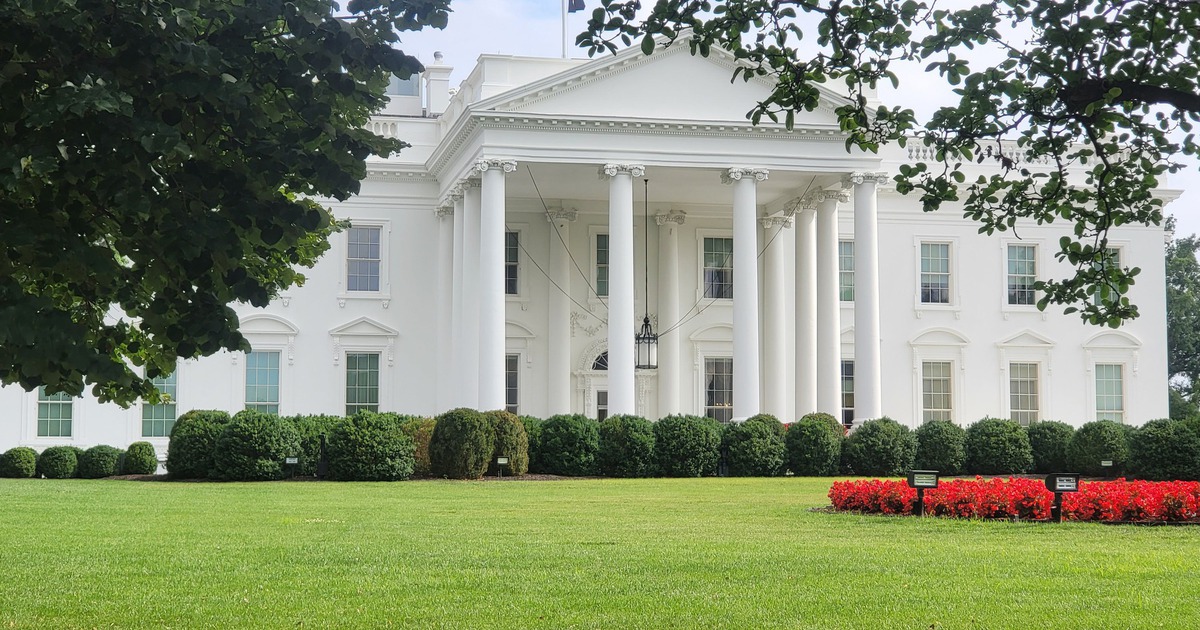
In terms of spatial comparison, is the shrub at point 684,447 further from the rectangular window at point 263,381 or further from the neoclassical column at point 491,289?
the rectangular window at point 263,381

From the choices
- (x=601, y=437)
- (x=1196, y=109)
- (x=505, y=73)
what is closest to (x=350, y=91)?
(x=1196, y=109)

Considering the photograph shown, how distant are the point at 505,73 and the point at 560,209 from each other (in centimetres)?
529

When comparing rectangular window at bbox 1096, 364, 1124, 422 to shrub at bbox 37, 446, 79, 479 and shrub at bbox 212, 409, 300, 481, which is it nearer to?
shrub at bbox 212, 409, 300, 481

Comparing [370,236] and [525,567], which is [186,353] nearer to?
[525,567]

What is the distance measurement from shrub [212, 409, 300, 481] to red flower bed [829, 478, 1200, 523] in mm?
12907

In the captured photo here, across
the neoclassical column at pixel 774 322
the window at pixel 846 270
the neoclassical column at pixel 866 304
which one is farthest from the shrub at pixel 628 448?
the window at pixel 846 270

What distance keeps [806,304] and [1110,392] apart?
11.5 metres

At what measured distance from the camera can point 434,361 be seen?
122 feet

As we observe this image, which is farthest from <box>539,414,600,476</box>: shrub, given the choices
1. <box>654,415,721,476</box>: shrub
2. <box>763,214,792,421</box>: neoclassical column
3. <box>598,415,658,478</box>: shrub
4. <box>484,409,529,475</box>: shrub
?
<box>763,214,792,421</box>: neoclassical column

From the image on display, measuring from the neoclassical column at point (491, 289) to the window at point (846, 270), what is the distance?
1283 cm

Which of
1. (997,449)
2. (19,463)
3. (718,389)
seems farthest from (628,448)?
(19,463)

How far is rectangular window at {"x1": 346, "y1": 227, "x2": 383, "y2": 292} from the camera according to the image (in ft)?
122

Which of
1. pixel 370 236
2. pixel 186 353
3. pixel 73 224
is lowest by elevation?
pixel 186 353

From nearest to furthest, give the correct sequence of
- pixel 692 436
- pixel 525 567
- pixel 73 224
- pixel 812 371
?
1. pixel 73 224
2. pixel 525 567
3. pixel 692 436
4. pixel 812 371
